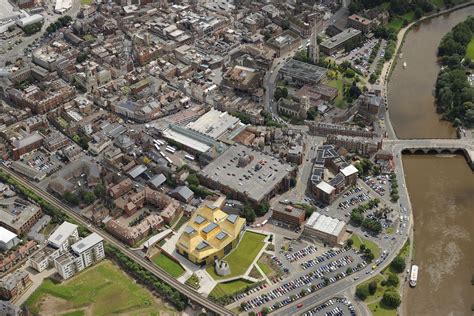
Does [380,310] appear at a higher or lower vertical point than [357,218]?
lower

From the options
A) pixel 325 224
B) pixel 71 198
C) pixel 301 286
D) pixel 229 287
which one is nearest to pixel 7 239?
pixel 71 198

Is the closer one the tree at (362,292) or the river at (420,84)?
the tree at (362,292)

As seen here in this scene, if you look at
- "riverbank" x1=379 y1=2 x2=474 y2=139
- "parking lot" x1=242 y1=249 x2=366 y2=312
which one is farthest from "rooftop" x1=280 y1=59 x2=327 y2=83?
A: "parking lot" x1=242 y1=249 x2=366 y2=312

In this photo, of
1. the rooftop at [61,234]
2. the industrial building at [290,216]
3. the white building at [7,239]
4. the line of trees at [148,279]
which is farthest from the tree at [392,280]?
the white building at [7,239]

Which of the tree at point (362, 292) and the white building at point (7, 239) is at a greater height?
the tree at point (362, 292)

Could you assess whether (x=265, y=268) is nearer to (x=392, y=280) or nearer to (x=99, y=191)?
(x=392, y=280)

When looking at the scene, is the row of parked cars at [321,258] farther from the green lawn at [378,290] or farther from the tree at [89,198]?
the tree at [89,198]

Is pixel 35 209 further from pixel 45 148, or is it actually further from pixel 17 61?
pixel 17 61
